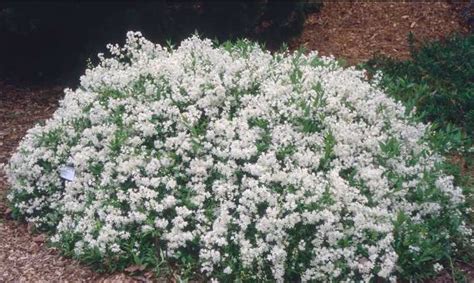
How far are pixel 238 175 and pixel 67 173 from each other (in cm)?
152

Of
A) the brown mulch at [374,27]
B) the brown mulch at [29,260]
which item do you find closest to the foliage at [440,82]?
the brown mulch at [374,27]

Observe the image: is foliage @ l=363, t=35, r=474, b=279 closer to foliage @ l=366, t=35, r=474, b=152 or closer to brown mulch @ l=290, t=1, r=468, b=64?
foliage @ l=366, t=35, r=474, b=152

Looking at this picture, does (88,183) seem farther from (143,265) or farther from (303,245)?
(303,245)

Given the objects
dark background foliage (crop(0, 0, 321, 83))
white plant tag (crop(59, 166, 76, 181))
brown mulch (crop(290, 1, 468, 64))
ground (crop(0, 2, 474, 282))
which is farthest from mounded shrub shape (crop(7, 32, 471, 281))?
brown mulch (crop(290, 1, 468, 64))

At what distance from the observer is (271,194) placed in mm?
4520

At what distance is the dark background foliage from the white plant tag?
2.76 metres

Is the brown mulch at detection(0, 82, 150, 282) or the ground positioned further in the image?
the ground

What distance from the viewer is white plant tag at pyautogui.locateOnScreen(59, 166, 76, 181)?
5277 mm

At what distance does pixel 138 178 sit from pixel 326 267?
1.55 metres

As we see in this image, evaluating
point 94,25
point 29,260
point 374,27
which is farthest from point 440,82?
point 29,260

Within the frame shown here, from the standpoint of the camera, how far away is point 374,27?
889 centimetres

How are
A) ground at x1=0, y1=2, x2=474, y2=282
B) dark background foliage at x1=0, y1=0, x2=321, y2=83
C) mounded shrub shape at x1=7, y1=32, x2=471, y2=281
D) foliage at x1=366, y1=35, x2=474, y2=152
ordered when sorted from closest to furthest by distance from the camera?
1. mounded shrub shape at x1=7, y1=32, x2=471, y2=281
2. ground at x1=0, y1=2, x2=474, y2=282
3. foliage at x1=366, y1=35, x2=474, y2=152
4. dark background foliage at x1=0, y1=0, x2=321, y2=83

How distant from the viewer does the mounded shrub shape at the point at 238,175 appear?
4.40 m

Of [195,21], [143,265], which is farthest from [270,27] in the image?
[143,265]
